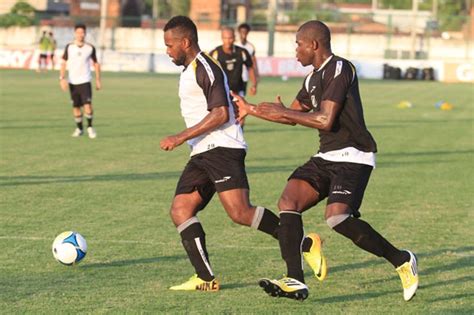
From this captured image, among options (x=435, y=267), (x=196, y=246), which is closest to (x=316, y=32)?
(x=196, y=246)

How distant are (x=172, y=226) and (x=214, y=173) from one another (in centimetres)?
298

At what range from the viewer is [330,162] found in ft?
24.8

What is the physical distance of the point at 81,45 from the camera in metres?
20.1

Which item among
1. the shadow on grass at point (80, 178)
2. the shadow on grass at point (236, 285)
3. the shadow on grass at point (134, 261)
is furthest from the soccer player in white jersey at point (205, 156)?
the shadow on grass at point (80, 178)

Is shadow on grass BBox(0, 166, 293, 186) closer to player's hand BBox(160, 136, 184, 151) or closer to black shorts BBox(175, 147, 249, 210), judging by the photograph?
black shorts BBox(175, 147, 249, 210)

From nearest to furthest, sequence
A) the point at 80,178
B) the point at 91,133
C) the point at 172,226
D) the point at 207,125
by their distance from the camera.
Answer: the point at 207,125
the point at 172,226
the point at 80,178
the point at 91,133

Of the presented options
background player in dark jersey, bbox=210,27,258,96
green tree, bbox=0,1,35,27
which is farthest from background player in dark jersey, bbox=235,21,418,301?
green tree, bbox=0,1,35,27

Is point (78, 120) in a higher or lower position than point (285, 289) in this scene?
lower

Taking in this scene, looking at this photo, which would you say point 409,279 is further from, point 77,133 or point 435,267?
point 77,133

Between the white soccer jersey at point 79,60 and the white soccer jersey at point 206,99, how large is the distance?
41.4 ft

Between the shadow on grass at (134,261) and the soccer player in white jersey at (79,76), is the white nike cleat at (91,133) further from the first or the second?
the shadow on grass at (134,261)

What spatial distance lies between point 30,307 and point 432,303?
2.74m

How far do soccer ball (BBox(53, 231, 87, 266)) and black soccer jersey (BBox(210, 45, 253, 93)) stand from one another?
11.2 metres

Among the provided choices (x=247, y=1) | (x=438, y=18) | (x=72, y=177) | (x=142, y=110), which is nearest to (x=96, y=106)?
(x=142, y=110)
